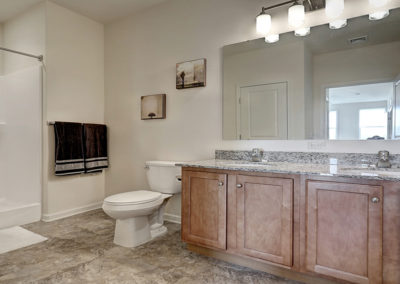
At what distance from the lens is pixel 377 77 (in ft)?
6.20

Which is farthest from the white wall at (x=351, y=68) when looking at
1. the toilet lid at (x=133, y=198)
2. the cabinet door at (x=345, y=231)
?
the toilet lid at (x=133, y=198)

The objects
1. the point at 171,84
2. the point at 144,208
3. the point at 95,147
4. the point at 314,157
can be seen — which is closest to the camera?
the point at 314,157

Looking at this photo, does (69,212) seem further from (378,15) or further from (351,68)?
(378,15)

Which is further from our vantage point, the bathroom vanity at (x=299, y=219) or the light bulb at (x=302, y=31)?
the light bulb at (x=302, y=31)

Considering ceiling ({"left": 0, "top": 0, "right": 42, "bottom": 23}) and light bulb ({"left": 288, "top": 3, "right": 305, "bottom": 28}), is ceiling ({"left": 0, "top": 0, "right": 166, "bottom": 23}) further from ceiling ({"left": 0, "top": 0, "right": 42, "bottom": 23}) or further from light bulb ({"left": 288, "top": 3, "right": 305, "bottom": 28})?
light bulb ({"left": 288, "top": 3, "right": 305, "bottom": 28})

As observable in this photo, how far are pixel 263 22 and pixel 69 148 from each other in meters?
2.44

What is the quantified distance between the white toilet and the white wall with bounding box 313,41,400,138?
1401mm

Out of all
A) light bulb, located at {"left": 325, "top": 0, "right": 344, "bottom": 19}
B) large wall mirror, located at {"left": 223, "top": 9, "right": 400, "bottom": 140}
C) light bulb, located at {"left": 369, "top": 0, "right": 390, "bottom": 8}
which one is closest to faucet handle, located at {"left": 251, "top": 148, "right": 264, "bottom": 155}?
large wall mirror, located at {"left": 223, "top": 9, "right": 400, "bottom": 140}

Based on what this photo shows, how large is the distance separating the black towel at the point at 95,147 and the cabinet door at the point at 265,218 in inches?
84.5

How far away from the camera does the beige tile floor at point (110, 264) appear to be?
1.74 m

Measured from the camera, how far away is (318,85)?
2090 millimetres

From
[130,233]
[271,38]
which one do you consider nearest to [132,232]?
[130,233]

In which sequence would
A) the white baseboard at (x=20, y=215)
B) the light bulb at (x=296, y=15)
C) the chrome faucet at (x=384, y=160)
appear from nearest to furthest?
the chrome faucet at (x=384, y=160) < the light bulb at (x=296, y=15) < the white baseboard at (x=20, y=215)

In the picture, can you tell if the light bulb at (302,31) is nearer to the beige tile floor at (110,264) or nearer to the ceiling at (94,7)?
the ceiling at (94,7)
